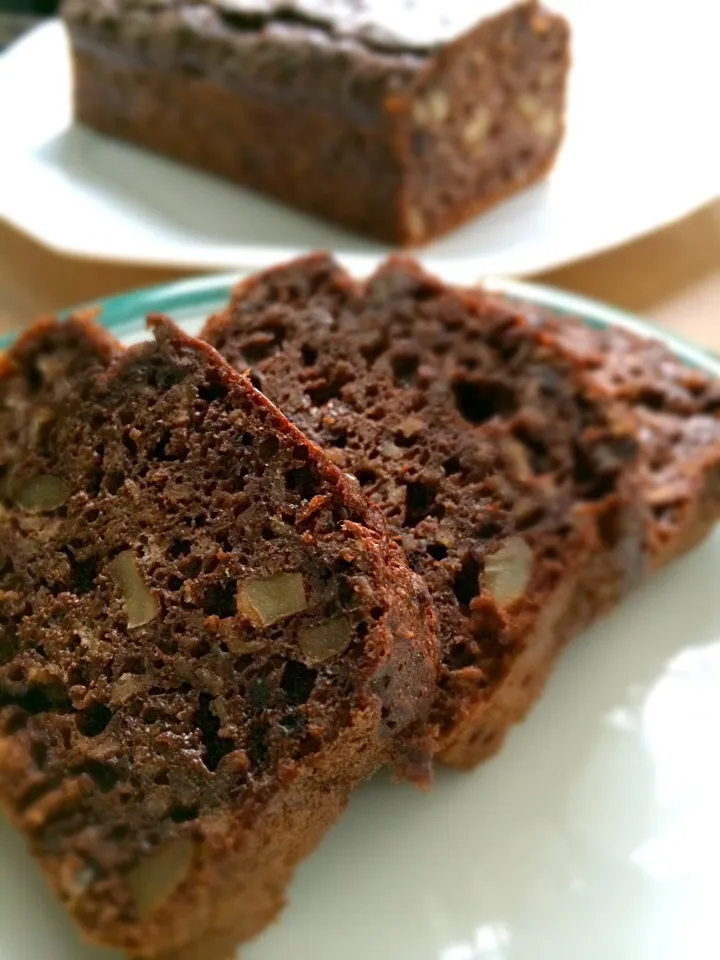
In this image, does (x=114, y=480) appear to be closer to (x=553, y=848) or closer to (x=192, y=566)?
(x=192, y=566)

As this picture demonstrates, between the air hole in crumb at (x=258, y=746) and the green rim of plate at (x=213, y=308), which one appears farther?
the green rim of plate at (x=213, y=308)

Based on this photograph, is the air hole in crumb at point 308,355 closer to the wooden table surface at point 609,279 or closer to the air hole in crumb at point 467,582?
the air hole in crumb at point 467,582

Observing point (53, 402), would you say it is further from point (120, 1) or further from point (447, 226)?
point (120, 1)

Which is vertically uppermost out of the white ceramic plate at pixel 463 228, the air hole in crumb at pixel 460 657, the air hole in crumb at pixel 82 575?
A: the white ceramic plate at pixel 463 228

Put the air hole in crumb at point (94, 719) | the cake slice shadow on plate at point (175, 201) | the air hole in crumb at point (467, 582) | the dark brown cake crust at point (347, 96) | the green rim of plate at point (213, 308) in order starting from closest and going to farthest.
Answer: the air hole in crumb at point (94, 719) → the air hole in crumb at point (467, 582) → the green rim of plate at point (213, 308) → the dark brown cake crust at point (347, 96) → the cake slice shadow on plate at point (175, 201)

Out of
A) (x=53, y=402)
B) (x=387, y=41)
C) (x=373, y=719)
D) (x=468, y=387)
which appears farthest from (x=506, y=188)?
(x=373, y=719)

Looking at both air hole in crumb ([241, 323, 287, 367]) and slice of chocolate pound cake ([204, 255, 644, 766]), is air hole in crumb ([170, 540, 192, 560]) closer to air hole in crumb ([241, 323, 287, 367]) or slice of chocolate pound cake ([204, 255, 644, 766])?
slice of chocolate pound cake ([204, 255, 644, 766])

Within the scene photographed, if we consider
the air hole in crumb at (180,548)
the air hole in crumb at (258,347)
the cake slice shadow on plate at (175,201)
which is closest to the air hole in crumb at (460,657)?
the air hole in crumb at (180,548)
